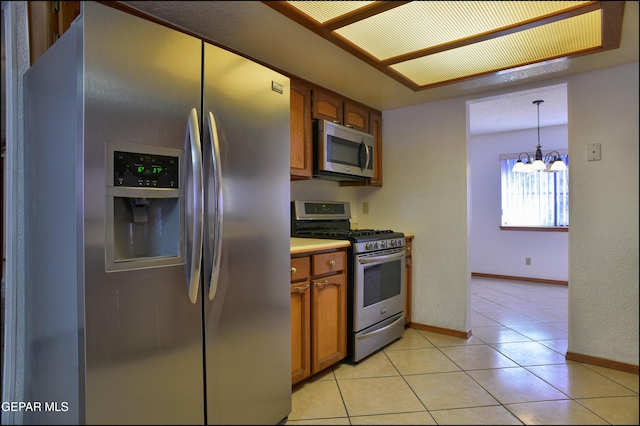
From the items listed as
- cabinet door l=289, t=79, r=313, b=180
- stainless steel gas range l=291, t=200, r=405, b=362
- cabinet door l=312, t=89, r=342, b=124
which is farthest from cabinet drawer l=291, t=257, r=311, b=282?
cabinet door l=312, t=89, r=342, b=124

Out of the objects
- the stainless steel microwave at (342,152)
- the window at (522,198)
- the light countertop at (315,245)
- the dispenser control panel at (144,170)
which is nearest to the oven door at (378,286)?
the light countertop at (315,245)

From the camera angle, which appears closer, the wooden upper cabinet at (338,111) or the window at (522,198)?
the wooden upper cabinet at (338,111)

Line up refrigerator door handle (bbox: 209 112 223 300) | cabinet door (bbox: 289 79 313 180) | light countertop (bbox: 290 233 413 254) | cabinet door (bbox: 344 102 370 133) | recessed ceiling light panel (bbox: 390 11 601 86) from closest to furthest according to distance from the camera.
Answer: refrigerator door handle (bbox: 209 112 223 300) → recessed ceiling light panel (bbox: 390 11 601 86) → light countertop (bbox: 290 233 413 254) → cabinet door (bbox: 289 79 313 180) → cabinet door (bbox: 344 102 370 133)

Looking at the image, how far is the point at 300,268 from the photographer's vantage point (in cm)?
179

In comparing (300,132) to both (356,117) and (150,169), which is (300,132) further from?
(150,169)

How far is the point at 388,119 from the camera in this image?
2.92m

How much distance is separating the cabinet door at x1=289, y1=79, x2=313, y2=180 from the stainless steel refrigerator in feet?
2.74

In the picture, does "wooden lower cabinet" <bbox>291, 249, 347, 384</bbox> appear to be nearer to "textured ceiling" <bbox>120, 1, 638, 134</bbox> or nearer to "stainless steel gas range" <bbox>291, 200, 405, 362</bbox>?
"stainless steel gas range" <bbox>291, 200, 405, 362</bbox>

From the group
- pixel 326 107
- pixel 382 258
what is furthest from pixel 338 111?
pixel 382 258

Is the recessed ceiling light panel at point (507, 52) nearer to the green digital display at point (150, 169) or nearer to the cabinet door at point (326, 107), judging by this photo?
the cabinet door at point (326, 107)

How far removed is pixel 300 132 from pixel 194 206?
128 cm

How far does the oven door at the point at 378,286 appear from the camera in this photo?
2.11m

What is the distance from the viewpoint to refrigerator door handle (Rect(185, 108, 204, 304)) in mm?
1001

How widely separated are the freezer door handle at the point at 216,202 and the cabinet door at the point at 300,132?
1.03 metres
